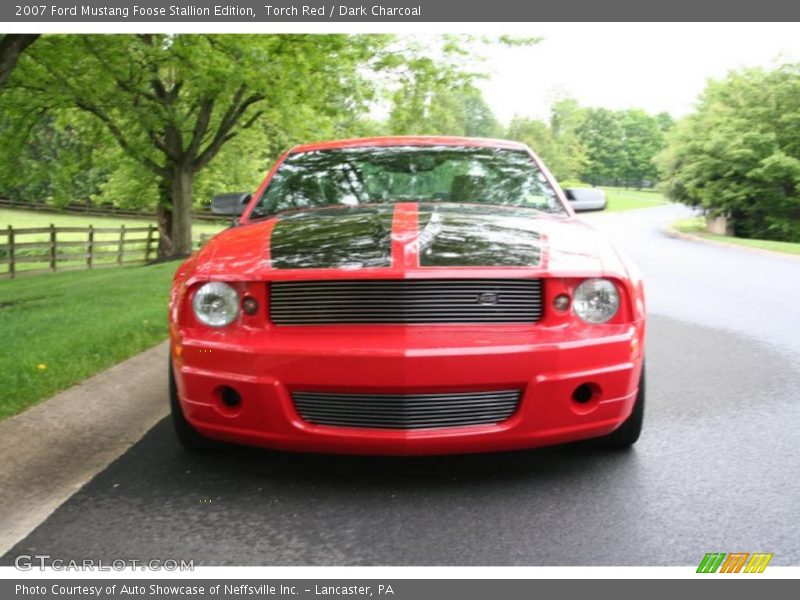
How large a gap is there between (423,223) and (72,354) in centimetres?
361

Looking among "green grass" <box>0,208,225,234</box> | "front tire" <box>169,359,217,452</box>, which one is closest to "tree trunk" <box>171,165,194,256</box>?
"front tire" <box>169,359,217,452</box>

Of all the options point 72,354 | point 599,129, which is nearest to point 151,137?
point 72,354

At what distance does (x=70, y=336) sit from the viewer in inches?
285

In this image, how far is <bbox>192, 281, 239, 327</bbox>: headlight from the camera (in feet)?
11.5

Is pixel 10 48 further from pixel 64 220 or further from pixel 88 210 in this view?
pixel 88 210

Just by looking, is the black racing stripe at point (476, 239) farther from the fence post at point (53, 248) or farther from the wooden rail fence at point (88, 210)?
the wooden rail fence at point (88, 210)

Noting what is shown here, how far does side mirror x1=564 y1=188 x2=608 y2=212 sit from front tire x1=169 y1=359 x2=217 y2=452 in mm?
3025

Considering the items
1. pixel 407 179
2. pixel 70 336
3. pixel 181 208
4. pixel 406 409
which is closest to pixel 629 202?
pixel 181 208

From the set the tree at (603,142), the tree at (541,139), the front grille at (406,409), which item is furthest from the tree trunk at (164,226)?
the tree at (603,142)

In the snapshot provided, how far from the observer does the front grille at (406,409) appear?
129 inches

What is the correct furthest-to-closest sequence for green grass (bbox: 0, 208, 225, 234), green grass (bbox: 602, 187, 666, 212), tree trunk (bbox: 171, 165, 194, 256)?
1. green grass (bbox: 602, 187, 666, 212)
2. green grass (bbox: 0, 208, 225, 234)
3. tree trunk (bbox: 171, 165, 194, 256)

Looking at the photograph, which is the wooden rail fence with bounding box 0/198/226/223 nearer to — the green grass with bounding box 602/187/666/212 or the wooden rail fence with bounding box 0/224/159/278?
the wooden rail fence with bounding box 0/224/159/278

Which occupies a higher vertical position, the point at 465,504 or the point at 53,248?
the point at 465,504

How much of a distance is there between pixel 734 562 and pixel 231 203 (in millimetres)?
3819
